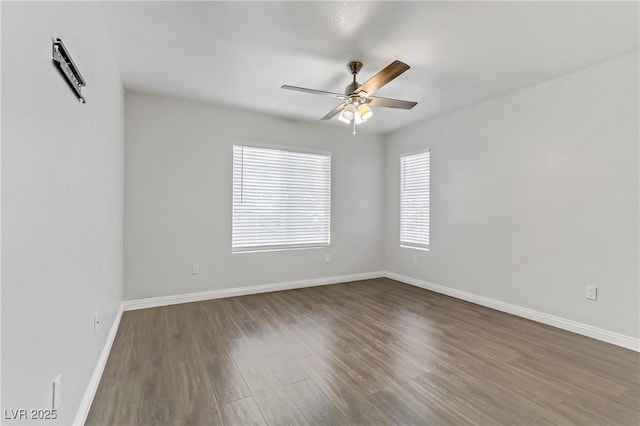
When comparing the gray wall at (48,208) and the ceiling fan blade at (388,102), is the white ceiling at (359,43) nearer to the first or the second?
the ceiling fan blade at (388,102)

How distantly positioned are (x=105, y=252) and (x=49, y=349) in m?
1.31

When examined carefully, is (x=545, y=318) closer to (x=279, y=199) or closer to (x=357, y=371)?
(x=357, y=371)

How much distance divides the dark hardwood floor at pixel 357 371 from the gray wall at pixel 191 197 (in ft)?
1.98

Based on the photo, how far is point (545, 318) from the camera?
3254mm

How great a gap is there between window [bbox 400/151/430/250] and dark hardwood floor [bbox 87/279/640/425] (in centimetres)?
165

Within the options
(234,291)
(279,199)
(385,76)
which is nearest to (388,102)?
(385,76)

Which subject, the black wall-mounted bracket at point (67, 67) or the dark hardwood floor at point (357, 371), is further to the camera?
the dark hardwood floor at point (357, 371)

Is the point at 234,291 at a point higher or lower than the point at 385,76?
lower

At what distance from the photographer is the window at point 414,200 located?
15.7 feet

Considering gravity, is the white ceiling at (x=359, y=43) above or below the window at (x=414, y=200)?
above

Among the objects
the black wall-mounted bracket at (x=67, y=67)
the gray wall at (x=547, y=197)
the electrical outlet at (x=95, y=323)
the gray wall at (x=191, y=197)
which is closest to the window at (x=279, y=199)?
the gray wall at (x=191, y=197)

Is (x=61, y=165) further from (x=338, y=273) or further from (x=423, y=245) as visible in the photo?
(x=423, y=245)

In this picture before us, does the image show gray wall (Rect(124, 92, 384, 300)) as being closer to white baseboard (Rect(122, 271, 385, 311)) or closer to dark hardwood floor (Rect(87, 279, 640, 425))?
white baseboard (Rect(122, 271, 385, 311))

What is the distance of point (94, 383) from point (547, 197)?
4.32 m
